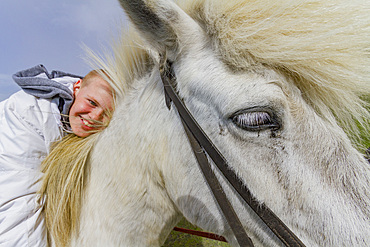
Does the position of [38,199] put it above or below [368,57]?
below

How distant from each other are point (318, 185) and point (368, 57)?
0.62m

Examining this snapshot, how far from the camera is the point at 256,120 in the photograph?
864 mm

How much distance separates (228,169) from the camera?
93 cm

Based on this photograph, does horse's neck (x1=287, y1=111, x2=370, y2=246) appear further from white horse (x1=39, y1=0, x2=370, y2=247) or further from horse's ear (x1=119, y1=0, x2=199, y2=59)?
horse's ear (x1=119, y1=0, x2=199, y2=59)

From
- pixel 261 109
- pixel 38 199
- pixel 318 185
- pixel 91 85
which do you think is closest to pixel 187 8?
pixel 261 109

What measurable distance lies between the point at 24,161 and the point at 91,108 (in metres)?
0.48

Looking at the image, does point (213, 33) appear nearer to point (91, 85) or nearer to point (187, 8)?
point (187, 8)

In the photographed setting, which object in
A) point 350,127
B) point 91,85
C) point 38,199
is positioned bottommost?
point 350,127

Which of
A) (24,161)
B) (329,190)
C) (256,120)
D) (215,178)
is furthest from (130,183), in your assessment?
(329,190)

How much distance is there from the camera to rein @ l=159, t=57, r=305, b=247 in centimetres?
87

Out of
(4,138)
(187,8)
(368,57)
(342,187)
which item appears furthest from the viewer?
(4,138)

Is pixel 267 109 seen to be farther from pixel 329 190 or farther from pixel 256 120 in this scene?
pixel 329 190

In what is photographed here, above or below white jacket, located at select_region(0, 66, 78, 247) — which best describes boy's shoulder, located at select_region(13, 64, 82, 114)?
above

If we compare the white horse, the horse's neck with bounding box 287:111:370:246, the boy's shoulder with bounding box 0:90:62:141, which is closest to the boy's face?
the boy's shoulder with bounding box 0:90:62:141
